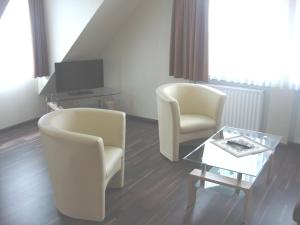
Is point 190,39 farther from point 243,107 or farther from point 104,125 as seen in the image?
point 104,125

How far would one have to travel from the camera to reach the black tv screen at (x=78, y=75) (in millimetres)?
4883

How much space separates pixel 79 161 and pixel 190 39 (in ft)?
8.55

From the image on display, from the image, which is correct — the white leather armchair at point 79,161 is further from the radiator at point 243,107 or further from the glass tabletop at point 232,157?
the radiator at point 243,107

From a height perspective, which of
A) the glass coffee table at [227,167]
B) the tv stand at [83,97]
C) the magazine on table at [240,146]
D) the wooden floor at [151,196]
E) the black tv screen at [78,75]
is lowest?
the wooden floor at [151,196]

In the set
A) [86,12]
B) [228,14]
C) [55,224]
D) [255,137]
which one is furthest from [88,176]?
[228,14]

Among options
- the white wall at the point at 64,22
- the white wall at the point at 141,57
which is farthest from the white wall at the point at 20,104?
the white wall at the point at 141,57

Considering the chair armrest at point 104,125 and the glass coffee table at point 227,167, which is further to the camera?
the chair armrest at point 104,125

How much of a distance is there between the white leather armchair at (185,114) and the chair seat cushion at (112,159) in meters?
0.87

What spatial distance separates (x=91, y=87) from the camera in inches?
205

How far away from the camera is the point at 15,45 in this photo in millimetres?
4793

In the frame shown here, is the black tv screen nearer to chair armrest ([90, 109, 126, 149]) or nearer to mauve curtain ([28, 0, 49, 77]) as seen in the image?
mauve curtain ([28, 0, 49, 77])

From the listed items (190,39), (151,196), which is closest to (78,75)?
(190,39)

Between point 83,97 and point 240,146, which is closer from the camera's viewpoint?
point 240,146

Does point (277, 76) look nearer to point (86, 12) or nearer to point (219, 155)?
point (219, 155)
